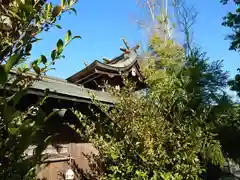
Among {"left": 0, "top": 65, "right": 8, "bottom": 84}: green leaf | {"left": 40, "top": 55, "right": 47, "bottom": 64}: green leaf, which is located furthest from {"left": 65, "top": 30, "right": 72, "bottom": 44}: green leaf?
{"left": 0, "top": 65, "right": 8, "bottom": 84}: green leaf

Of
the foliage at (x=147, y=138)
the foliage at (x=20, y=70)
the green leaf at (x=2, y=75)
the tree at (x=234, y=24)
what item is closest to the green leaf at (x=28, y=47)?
the foliage at (x=20, y=70)

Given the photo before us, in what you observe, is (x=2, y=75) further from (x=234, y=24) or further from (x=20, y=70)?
(x=234, y=24)

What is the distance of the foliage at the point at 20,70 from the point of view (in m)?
1.01

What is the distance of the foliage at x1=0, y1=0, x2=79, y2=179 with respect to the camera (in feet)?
3.32

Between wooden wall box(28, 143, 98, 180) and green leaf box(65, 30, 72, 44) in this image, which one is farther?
wooden wall box(28, 143, 98, 180)

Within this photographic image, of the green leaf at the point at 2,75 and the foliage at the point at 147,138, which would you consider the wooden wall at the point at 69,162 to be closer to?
the foliage at the point at 147,138

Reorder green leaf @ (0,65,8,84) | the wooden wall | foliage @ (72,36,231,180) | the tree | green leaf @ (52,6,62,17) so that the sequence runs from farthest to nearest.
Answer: the tree → the wooden wall → foliage @ (72,36,231,180) → green leaf @ (52,6,62,17) → green leaf @ (0,65,8,84)

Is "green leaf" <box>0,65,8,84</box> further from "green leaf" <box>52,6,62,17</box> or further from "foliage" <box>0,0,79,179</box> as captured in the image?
"green leaf" <box>52,6,62,17</box>

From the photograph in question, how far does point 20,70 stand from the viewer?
1.36 meters

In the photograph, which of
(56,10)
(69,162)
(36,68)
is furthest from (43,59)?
(69,162)

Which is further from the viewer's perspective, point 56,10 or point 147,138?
point 147,138

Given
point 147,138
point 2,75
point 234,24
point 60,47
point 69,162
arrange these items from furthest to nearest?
point 234,24 < point 69,162 < point 147,138 < point 60,47 < point 2,75

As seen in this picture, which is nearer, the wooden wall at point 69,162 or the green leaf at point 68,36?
the green leaf at point 68,36

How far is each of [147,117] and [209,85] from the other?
7.95m
